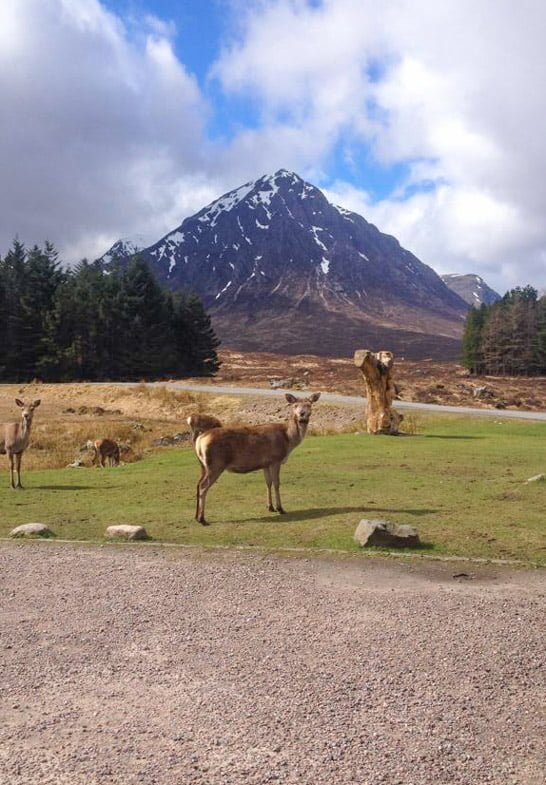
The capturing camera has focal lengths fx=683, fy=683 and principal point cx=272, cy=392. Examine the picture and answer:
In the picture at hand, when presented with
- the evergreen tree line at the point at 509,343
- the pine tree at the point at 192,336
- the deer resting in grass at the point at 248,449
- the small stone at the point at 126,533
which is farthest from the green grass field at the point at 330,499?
the evergreen tree line at the point at 509,343

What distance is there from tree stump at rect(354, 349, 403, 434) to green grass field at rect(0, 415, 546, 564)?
5.22 m

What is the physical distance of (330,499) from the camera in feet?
51.3

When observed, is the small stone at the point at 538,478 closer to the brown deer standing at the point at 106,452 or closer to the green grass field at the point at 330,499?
the green grass field at the point at 330,499

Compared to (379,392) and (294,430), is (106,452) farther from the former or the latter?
(294,430)

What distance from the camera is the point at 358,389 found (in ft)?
186

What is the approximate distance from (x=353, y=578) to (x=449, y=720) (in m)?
4.01

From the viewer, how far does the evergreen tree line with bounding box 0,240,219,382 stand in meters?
71.8

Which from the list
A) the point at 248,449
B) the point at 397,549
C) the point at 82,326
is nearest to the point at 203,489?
the point at 248,449

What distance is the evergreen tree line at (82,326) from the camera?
71812mm

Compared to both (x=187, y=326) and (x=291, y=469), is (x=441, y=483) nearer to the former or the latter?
(x=291, y=469)

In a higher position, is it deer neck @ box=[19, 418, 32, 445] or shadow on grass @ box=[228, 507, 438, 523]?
deer neck @ box=[19, 418, 32, 445]

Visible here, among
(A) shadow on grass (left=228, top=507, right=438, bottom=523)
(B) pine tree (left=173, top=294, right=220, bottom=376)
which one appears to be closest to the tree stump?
(A) shadow on grass (left=228, top=507, right=438, bottom=523)

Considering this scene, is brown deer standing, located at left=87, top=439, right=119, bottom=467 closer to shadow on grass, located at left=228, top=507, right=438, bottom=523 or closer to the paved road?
shadow on grass, located at left=228, top=507, right=438, bottom=523

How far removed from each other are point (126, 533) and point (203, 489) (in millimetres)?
1883
